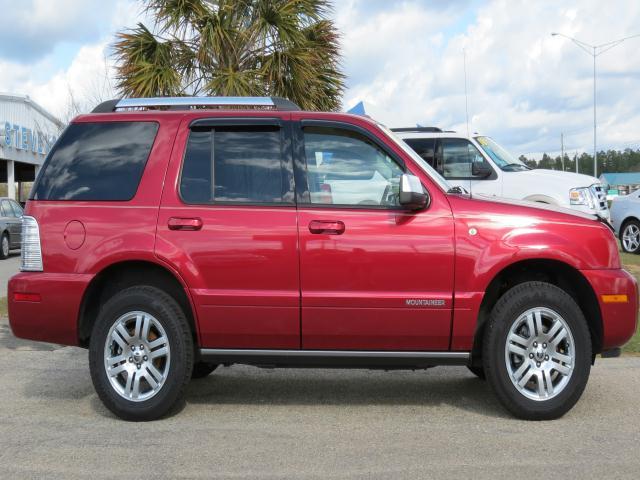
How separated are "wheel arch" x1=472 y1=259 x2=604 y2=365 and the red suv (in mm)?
16

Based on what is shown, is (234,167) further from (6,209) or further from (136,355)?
(6,209)

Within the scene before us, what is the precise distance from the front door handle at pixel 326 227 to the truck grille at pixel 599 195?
817cm

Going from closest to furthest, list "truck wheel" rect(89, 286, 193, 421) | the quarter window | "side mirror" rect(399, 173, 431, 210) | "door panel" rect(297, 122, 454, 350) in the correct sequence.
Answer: "side mirror" rect(399, 173, 431, 210), "door panel" rect(297, 122, 454, 350), "truck wheel" rect(89, 286, 193, 421), the quarter window

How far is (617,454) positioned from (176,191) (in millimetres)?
3168

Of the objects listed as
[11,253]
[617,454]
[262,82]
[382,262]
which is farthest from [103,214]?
[11,253]

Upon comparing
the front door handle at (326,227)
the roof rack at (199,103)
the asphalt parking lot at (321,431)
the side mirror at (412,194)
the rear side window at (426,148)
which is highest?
the rear side window at (426,148)

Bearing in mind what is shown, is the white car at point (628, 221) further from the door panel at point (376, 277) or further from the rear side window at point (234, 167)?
the rear side window at point (234, 167)

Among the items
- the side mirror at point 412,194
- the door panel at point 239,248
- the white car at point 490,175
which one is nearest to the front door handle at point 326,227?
the door panel at point 239,248

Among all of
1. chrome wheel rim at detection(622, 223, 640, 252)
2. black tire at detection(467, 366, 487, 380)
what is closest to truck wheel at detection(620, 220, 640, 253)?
chrome wheel rim at detection(622, 223, 640, 252)

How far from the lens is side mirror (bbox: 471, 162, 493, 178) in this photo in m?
11.7

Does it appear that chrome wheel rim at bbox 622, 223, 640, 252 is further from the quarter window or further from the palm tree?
the quarter window

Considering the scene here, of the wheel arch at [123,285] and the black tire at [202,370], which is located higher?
the wheel arch at [123,285]

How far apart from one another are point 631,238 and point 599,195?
13.7 feet

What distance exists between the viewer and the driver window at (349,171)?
5133mm
